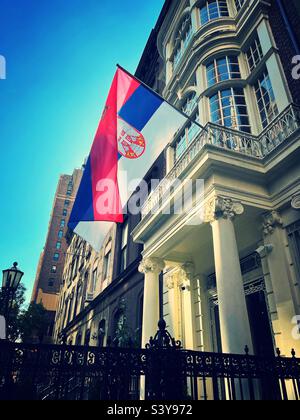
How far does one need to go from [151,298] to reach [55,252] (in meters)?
75.4

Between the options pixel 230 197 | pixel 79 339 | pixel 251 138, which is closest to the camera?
pixel 230 197

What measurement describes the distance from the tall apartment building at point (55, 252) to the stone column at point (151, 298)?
6035 centimetres

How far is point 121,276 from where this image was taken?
17234mm

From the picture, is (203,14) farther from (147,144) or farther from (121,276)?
(121,276)

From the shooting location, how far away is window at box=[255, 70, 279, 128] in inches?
359

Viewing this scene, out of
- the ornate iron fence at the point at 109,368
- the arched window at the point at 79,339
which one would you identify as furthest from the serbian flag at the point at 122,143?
the arched window at the point at 79,339

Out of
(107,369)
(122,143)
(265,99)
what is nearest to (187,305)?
(122,143)

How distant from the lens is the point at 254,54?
10.8 metres

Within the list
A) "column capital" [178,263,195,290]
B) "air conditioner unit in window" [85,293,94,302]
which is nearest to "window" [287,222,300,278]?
"column capital" [178,263,195,290]

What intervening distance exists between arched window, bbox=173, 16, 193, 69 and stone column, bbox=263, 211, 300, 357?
9929 millimetres

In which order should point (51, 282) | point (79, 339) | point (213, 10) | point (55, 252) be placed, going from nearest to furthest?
point (213, 10) → point (79, 339) → point (51, 282) → point (55, 252)

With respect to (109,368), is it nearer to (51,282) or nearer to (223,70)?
(223,70)

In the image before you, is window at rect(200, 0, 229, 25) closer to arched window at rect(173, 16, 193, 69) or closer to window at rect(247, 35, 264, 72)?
arched window at rect(173, 16, 193, 69)

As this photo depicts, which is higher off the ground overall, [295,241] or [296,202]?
[296,202]
